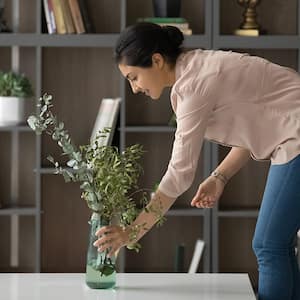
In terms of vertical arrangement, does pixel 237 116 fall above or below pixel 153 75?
below

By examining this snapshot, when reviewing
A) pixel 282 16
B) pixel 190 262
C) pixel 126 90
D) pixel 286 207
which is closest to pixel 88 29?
pixel 126 90

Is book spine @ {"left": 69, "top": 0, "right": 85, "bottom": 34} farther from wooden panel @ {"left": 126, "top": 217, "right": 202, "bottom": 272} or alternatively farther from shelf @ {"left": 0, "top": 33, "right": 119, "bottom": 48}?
wooden panel @ {"left": 126, "top": 217, "right": 202, "bottom": 272}

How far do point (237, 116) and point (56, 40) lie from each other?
167cm

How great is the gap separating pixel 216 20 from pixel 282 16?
1.48 feet

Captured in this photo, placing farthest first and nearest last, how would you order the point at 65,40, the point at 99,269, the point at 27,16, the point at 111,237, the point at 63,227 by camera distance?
the point at 63,227
the point at 27,16
the point at 65,40
the point at 99,269
the point at 111,237

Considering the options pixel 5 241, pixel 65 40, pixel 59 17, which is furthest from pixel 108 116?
pixel 5 241

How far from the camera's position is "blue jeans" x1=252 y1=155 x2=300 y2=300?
242 cm

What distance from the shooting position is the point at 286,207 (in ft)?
7.95

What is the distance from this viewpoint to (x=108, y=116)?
4.03 m

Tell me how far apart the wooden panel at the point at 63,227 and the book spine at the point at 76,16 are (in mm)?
768

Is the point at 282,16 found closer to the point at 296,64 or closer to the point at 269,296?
the point at 296,64

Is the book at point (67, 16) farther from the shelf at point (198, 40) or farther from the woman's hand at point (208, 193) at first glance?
the woman's hand at point (208, 193)

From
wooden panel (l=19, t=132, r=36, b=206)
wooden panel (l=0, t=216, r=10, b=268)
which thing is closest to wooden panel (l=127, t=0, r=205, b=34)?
wooden panel (l=19, t=132, r=36, b=206)

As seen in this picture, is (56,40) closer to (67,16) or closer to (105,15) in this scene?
(67,16)
